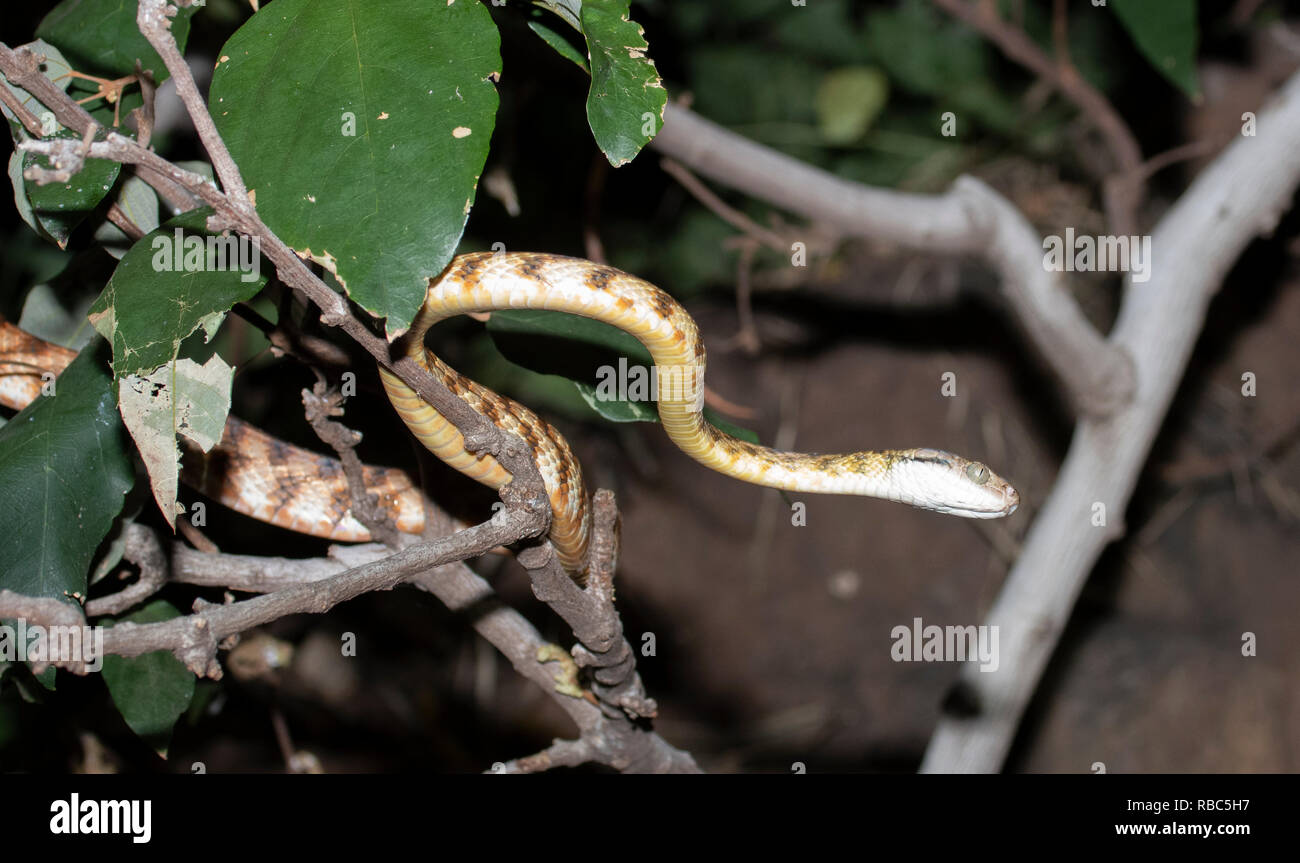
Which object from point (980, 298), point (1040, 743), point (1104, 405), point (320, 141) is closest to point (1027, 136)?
point (980, 298)

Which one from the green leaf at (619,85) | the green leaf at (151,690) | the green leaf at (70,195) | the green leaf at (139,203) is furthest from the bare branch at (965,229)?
the green leaf at (151,690)

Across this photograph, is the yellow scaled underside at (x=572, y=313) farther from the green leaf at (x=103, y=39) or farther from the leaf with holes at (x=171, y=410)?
the green leaf at (x=103, y=39)

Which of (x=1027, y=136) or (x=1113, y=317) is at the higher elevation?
(x=1027, y=136)

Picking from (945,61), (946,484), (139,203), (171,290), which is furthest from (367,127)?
(945,61)

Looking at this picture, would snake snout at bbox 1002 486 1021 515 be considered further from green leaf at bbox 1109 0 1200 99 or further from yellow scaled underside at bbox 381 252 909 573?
green leaf at bbox 1109 0 1200 99

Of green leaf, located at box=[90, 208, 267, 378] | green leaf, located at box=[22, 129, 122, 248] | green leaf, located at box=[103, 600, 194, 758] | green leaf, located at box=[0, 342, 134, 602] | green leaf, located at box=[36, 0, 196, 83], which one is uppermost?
green leaf, located at box=[36, 0, 196, 83]

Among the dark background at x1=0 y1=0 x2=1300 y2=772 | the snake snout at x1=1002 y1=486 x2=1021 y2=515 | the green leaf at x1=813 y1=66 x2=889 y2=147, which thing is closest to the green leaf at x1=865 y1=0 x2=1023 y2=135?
the dark background at x1=0 y1=0 x2=1300 y2=772
